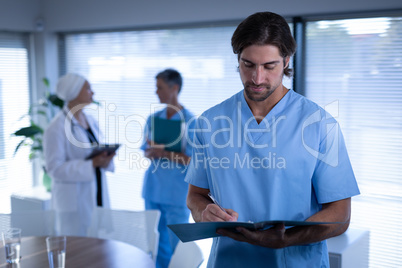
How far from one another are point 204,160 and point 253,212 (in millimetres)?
262

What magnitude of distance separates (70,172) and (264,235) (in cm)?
214

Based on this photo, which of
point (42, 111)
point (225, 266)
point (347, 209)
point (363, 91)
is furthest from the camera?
point (42, 111)

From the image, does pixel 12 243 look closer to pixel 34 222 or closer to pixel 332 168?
pixel 34 222

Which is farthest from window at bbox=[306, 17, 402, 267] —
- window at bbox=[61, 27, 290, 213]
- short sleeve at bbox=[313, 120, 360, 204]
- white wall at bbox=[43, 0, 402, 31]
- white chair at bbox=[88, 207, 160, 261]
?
short sleeve at bbox=[313, 120, 360, 204]

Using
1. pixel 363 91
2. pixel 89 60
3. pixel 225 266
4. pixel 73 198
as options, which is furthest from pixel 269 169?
pixel 89 60

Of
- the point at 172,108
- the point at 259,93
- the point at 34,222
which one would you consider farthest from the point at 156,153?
the point at 259,93

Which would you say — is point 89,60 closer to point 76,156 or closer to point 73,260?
point 76,156

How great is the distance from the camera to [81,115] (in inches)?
135

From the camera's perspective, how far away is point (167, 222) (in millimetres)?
3432

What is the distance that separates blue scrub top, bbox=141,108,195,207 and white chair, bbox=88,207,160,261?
0.60m

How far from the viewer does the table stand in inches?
79.2

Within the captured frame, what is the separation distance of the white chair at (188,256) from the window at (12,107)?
116 inches

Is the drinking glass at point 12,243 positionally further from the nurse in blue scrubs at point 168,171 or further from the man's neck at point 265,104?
the nurse in blue scrubs at point 168,171

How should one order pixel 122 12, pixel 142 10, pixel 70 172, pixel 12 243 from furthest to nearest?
pixel 122 12 → pixel 142 10 → pixel 70 172 → pixel 12 243
